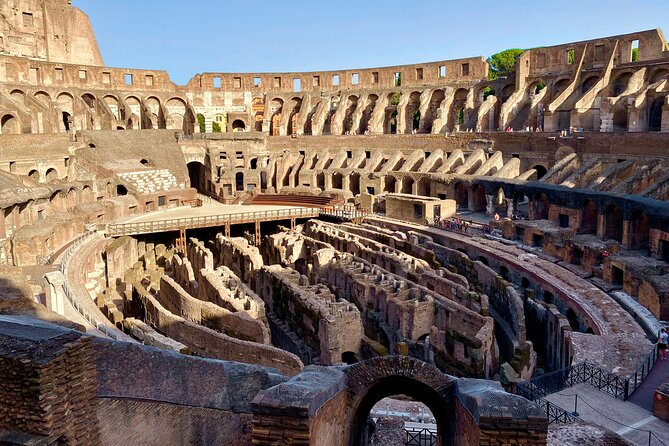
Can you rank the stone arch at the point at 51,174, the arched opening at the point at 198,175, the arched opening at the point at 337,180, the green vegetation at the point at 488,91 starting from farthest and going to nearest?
the arched opening at the point at 198,175, the green vegetation at the point at 488,91, the arched opening at the point at 337,180, the stone arch at the point at 51,174

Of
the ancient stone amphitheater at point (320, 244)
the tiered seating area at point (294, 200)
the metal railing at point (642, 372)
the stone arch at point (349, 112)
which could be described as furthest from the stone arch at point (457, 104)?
the metal railing at point (642, 372)

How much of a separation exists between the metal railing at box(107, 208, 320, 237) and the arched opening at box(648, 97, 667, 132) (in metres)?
19.5

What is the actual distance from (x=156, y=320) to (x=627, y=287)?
15.0 metres

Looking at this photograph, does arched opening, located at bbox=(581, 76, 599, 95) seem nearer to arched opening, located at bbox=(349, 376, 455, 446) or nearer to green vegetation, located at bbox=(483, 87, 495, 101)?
green vegetation, located at bbox=(483, 87, 495, 101)

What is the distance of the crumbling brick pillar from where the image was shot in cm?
641

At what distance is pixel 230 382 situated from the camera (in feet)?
27.5

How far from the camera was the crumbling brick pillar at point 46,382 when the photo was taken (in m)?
6.41

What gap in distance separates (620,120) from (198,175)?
30.5m

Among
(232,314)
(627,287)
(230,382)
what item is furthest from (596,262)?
(230,382)

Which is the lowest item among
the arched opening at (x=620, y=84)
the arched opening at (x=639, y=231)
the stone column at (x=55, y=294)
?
the stone column at (x=55, y=294)

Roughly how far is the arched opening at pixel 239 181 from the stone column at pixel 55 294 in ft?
85.7

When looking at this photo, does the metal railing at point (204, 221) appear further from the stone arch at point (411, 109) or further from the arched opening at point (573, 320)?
the arched opening at point (573, 320)

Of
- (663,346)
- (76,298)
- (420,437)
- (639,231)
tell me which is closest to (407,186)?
(639,231)

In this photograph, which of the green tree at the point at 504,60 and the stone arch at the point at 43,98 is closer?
the stone arch at the point at 43,98
